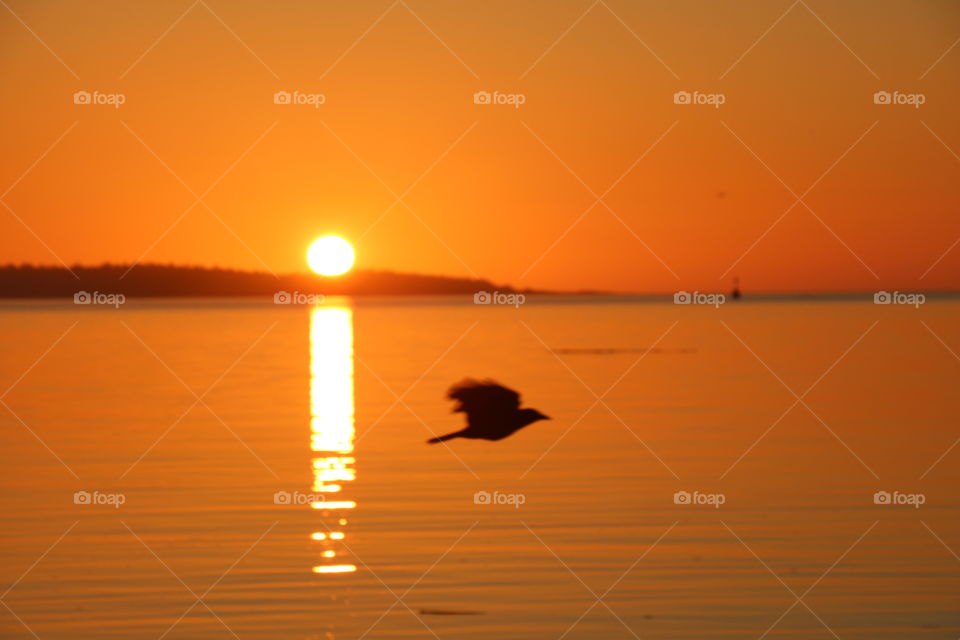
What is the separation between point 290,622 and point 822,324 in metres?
75.3

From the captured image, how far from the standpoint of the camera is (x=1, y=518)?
1727 centimetres

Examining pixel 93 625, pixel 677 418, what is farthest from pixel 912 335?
pixel 93 625

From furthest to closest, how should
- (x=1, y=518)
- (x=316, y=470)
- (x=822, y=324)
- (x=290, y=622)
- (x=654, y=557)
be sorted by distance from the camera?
(x=822, y=324), (x=316, y=470), (x=1, y=518), (x=654, y=557), (x=290, y=622)

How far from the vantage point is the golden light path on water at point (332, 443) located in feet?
51.9

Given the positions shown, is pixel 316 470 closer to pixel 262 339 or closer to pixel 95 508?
pixel 95 508

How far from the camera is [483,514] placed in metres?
17.2
